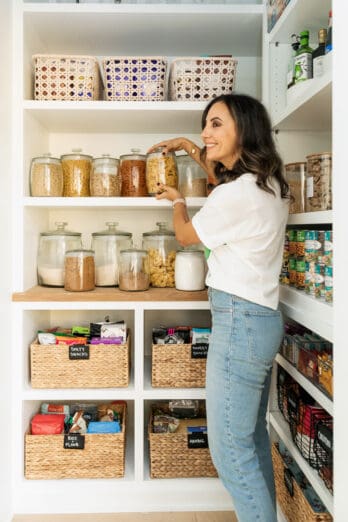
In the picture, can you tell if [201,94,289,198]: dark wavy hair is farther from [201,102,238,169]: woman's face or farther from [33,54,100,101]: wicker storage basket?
[33,54,100,101]: wicker storage basket

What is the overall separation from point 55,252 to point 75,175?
0.36m

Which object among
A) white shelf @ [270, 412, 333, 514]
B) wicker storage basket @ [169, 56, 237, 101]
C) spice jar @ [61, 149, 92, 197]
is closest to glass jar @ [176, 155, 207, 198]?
wicker storage basket @ [169, 56, 237, 101]

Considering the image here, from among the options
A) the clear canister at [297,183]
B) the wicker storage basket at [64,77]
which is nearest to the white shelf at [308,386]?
the clear canister at [297,183]

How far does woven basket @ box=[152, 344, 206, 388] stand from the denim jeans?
499mm

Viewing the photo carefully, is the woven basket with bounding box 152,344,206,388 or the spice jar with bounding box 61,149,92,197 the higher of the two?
the spice jar with bounding box 61,149,92,197

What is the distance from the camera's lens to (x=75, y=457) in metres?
1.92

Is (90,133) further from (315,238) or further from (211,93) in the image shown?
(315,238)

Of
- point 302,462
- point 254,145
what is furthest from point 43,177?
point 302,462

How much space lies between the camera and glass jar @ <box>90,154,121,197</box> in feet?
6.55

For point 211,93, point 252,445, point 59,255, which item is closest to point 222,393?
point 252,445

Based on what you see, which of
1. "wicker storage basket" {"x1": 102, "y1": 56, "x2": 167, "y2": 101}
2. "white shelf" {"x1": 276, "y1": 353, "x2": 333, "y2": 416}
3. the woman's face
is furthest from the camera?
"wicker storage basket" {"x1": 102, "y1": 56, "x2": 167, "y2": 101}

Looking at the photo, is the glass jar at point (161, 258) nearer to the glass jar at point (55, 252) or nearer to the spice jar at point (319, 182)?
the glass jar at point (55, 252)

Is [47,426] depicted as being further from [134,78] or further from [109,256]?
[134,78]
